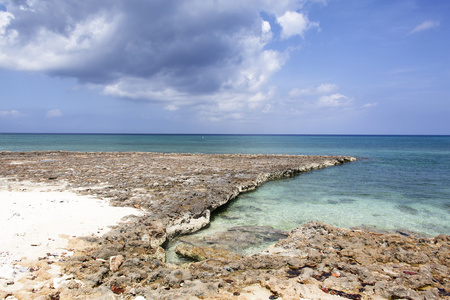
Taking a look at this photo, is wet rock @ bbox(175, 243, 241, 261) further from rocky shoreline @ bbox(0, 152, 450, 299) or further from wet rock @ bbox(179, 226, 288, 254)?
wet rock @ bbox(179, 226, 288, 254)

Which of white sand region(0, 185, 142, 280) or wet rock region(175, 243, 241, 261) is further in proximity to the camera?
wet rock region(175, 243, 241, 261)

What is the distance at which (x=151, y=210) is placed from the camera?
41.1ft

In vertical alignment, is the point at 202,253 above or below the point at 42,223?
below

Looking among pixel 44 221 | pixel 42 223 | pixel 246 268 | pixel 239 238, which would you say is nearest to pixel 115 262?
pixel 246 268

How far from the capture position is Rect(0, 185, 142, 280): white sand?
770cm

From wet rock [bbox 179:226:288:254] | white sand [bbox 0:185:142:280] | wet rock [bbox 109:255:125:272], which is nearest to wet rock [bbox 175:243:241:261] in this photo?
wet rock [bbox 179:226:288:254]

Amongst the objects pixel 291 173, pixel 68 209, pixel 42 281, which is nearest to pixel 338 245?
pixel 42 281

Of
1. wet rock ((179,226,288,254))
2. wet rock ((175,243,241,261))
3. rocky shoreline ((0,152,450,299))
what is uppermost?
rocky shoreline ((0,152,450,299))

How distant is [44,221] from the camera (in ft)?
32.7

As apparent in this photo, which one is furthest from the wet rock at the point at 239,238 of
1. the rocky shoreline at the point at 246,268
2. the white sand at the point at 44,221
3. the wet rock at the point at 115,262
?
the white sand at the point at 44,221

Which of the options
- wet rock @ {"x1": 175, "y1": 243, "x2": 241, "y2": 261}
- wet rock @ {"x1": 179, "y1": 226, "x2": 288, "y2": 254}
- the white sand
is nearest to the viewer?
the white sand

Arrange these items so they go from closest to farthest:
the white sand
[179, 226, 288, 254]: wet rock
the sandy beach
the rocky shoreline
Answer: the rocky shoreline < the sandy beach < the white sand < [179, 226, 288, 254]: wet rock

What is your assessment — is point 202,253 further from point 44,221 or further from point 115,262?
point 44,221

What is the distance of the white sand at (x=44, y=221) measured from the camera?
25.2ft
